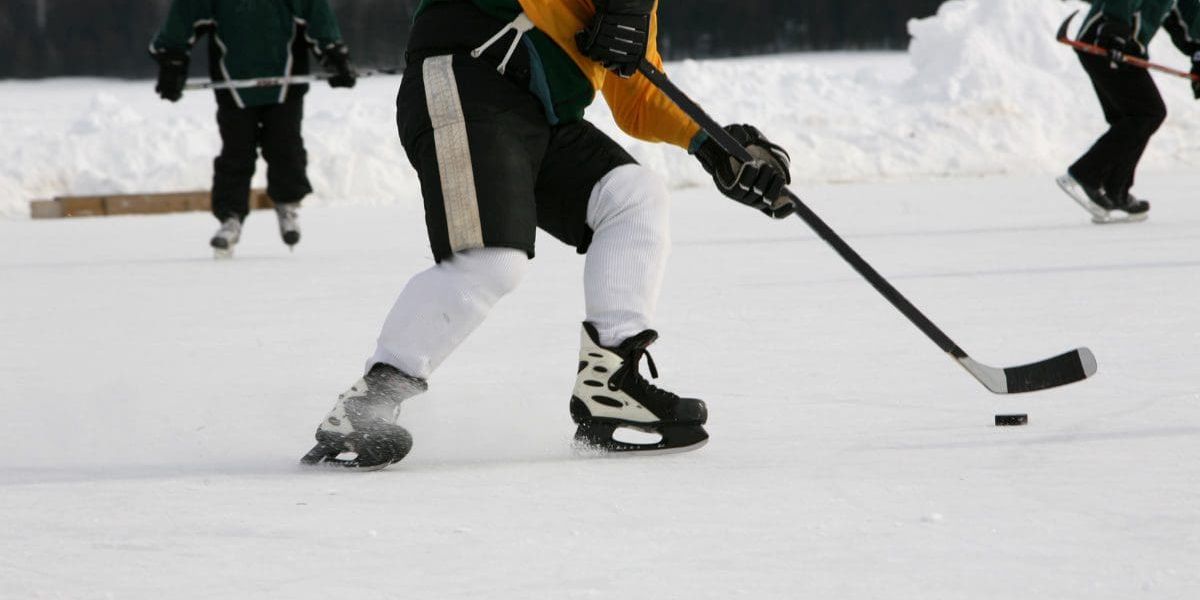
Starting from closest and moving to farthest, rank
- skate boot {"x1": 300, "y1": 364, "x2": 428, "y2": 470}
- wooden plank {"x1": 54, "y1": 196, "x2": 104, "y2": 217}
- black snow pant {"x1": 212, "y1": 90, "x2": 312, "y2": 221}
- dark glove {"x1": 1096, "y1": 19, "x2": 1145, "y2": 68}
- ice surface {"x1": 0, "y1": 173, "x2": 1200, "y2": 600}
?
ice surface {"x1": 0, "y1": 173, "x2": 1200, "y2": 600}, skate boot {"x1": 300, "y1": 364, "x2": 428, "y2": 470}, black snow pant {"x1": 212, "y1": 90, "x2": 312, "y2": 221}, dark glove {"x1": 1096, "y1": 19, "x2": 1145, "y2": 68}, wooden plank {"x1": 54, "y1": 196, "x2": 104, "y2": 217}

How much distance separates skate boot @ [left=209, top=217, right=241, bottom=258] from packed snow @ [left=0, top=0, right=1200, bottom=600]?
0.11 m

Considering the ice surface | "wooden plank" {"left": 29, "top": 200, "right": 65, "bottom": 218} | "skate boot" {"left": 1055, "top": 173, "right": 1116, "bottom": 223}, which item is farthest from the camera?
"wooden plank" {"left": 29, "top": 200, "right": 65, "bottom": 218}

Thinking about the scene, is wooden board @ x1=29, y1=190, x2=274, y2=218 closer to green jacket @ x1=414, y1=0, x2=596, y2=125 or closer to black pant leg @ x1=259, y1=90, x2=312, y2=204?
black pant leg @ x1=259, y1=90, x2=312, y2=204

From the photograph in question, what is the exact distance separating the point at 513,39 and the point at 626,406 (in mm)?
520

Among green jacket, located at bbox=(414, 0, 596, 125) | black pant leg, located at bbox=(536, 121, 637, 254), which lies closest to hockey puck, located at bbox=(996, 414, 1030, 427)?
black pant leg, located at bbox=(536, 121, 637, 254)

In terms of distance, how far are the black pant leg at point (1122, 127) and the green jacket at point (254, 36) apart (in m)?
2.74

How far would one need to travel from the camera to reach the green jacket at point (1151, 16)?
591 centimetres

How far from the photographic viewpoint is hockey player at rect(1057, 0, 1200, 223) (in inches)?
233

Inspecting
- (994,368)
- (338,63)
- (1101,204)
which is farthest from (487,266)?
(1101,204)

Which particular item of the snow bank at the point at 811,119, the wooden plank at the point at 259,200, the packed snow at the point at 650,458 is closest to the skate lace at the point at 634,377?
the packed snow at the point at 650,458

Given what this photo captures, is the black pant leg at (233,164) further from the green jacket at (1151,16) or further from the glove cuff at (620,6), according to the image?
the glove cuff at (620,6)

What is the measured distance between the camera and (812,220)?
2445 mm

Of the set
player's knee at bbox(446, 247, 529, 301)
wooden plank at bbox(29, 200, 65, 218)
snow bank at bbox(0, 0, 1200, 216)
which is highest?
player's knee at bbox(446, 247, 529, 301)

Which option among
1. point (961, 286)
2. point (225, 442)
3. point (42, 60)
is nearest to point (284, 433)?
point (225, 442)
